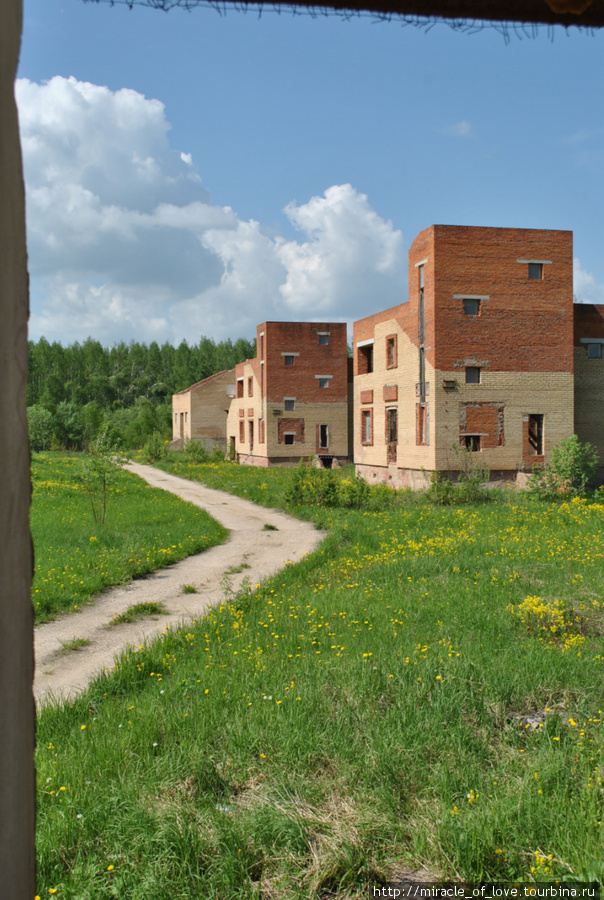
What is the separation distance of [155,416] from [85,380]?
25.4 meters

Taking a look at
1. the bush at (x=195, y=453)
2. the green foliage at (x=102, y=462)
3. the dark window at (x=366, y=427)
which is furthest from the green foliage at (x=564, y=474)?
the bush at (x=195, y=453)

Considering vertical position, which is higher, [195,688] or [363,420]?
[363,420]

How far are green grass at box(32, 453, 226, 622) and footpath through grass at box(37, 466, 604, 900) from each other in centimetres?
268

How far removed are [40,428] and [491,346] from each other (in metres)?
46.2

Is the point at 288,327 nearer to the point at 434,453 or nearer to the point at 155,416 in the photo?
the point at 434,453

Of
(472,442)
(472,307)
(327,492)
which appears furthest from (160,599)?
(472,307)

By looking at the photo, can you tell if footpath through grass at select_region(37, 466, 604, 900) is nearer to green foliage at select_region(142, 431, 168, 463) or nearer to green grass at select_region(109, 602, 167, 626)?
green grass at select_region(109, 602, 167, 626)

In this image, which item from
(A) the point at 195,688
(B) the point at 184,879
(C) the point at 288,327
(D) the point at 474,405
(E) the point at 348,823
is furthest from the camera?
(C) the point at 288,327

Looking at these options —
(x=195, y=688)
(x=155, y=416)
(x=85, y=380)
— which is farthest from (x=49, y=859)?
(x=85, y=380)

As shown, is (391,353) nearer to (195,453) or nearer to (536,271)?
(536,271)

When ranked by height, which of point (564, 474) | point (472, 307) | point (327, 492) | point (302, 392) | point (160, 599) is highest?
point (472, 307)

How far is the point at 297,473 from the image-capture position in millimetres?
20609

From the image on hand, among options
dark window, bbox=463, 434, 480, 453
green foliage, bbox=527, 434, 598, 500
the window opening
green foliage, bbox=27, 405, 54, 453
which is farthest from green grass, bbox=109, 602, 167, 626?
green foliage, bbox=27, 405, 54, 453

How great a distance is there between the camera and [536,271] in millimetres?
22469
